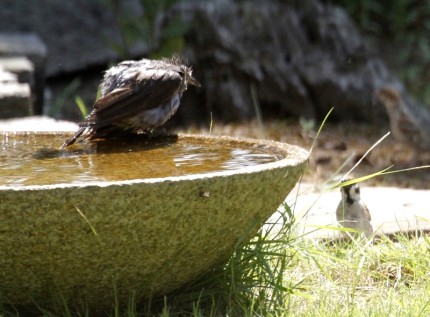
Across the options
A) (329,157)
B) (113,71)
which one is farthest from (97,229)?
(329,157)

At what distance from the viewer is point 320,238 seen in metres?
4.29

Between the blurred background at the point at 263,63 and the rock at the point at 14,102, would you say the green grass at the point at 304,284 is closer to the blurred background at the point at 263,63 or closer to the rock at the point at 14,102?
the rock at the point at 14,102

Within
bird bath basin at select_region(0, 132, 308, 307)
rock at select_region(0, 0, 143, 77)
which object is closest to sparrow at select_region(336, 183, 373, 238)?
bird bath basin at select_region(0, 132, 308, 307)

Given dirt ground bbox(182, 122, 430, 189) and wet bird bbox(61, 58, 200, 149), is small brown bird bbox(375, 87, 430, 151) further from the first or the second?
wet bird bbox(61, 58, 200, 149)

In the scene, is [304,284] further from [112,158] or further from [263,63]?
[263,63]

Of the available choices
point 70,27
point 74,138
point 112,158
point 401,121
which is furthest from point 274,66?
point 112,158

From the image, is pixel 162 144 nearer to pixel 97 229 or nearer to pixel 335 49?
pixel 97 229

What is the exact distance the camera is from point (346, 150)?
8.10 metres

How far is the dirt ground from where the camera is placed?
24.0ft

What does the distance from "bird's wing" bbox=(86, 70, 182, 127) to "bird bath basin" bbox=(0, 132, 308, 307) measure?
382 millimetres

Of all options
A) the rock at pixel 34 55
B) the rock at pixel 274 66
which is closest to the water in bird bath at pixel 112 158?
the rock at pixel 34 55

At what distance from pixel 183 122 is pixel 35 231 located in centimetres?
659

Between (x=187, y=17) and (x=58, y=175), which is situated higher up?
(x=187, y=17)

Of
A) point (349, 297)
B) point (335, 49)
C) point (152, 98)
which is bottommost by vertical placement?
point (349, 297)
